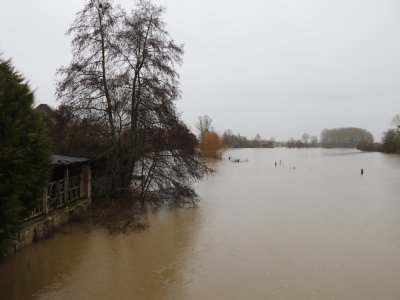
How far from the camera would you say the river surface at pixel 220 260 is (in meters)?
7.89

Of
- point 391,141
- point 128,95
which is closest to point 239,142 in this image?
point 391,141

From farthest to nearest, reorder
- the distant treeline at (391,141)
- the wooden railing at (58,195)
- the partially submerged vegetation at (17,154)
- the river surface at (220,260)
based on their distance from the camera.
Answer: the distant treeline at (391,141) → the wooden railing at (58,195) → the river surface at (220,260) → the partially submerged vegetation at (17,154)

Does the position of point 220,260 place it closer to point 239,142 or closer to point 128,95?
point 128,95

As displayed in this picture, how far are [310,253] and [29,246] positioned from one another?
8396 mm

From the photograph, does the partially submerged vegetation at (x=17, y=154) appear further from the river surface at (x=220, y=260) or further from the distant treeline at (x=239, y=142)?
the distant treeline at (x=239, y=142)

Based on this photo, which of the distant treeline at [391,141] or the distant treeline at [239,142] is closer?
the distant treeline at [391,141]

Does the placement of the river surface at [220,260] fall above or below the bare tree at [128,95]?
below

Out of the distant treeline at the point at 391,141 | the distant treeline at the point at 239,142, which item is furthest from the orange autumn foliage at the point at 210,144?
the distant treeline at the point at 239,142

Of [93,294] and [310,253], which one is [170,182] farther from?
[93,294]

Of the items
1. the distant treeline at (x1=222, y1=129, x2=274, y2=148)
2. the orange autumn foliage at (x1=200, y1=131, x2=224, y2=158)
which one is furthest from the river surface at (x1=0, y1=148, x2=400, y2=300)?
the distant treeline at (x1=222, y1=129, x2=274, y2=148)

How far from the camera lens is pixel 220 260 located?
9992 mm

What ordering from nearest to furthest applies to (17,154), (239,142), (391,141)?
(17,154) → (391,141) → (239,142)

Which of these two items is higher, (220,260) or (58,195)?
(58,195)

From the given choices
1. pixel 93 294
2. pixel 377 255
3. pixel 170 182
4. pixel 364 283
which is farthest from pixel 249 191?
pixel 93 294
